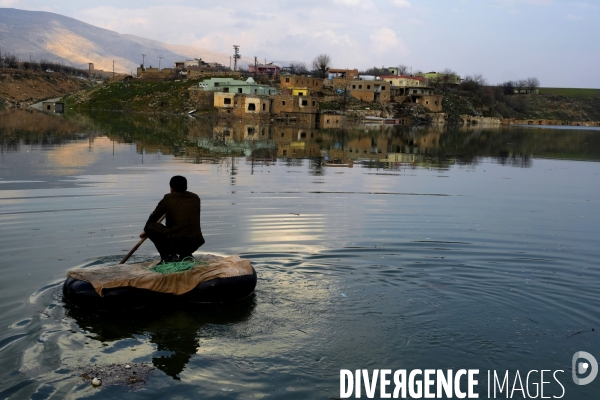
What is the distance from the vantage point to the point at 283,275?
11789mm

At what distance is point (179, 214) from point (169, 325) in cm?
215

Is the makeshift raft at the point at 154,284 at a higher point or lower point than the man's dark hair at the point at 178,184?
lower

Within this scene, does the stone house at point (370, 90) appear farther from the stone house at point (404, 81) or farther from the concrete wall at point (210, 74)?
the concrete wall at point (210, 74)

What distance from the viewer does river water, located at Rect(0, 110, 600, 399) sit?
786 centimetres

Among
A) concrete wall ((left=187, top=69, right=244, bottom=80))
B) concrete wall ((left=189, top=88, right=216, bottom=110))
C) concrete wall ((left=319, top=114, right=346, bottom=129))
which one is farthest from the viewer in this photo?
concrete wall ((left=187, top=69, right=244, bottom=80))

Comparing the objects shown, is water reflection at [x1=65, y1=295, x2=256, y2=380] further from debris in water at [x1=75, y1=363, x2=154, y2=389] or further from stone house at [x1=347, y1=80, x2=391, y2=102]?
stone house at [x1=347, y1=80, x2=391, y2=102]

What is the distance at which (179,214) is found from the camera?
35.0ft

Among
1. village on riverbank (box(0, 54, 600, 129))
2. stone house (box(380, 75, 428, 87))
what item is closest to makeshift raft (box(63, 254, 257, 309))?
village on riverbank (box(0, 54, 600, 129))

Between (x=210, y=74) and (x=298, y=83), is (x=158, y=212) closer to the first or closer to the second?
(x=298, y=83)

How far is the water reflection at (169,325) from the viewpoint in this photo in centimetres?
825

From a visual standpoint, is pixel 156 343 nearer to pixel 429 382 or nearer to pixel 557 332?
pixel 429 382

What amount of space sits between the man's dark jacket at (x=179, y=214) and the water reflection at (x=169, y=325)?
4.27 feet

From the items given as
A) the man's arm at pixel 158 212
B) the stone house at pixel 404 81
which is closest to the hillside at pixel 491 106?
the stone house at pixel 404 81

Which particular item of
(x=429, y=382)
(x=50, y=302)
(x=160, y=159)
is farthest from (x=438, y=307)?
(x=160, y=159)
